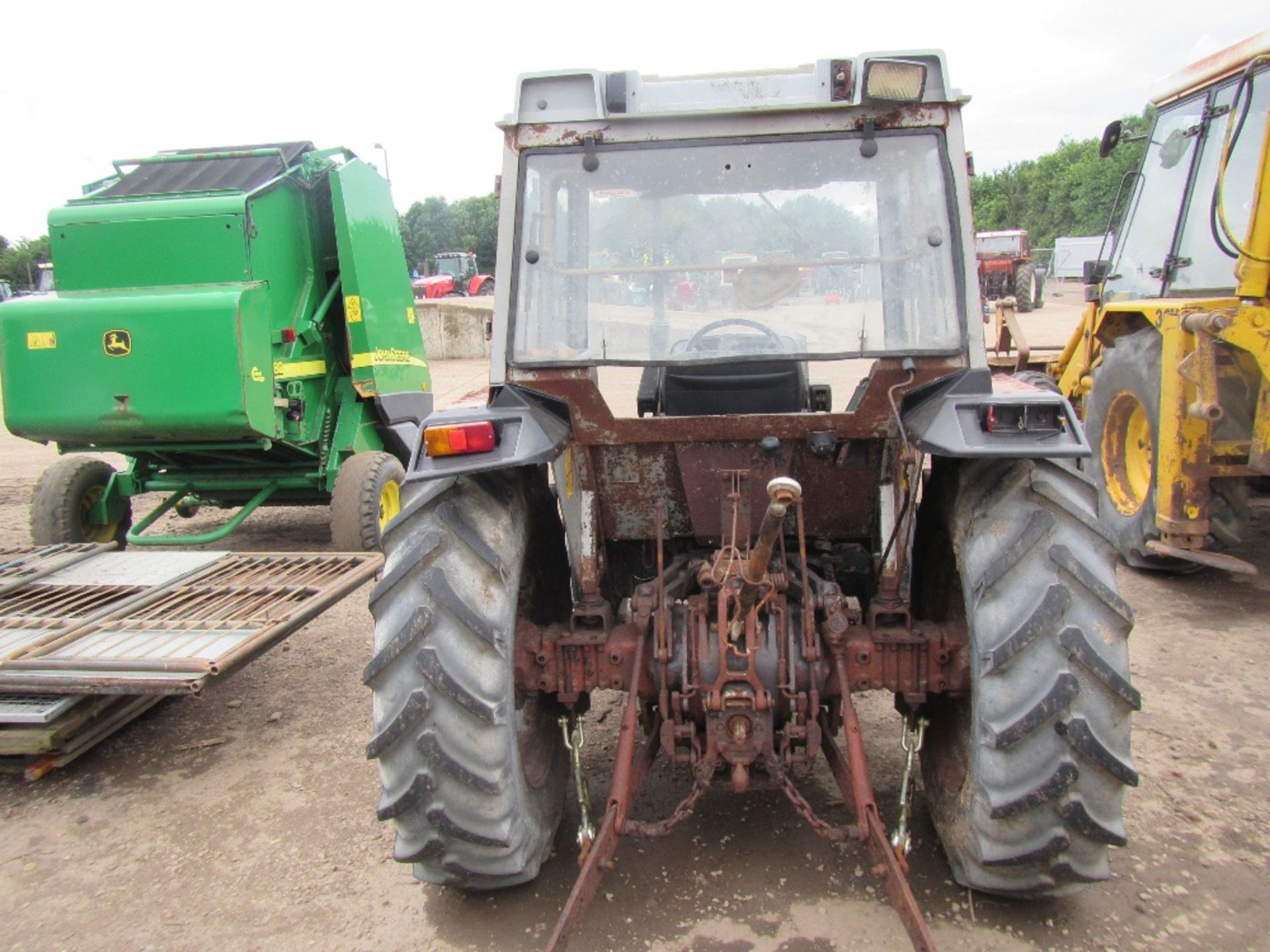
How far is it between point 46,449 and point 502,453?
1206 cm

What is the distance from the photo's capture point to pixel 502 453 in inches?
98.9

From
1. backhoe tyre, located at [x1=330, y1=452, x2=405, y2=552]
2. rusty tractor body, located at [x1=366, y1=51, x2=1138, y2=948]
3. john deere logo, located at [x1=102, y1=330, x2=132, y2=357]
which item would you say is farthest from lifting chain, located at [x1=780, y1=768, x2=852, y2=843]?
john deere logo, located at [x1=102, y1=330, x2=132, y2=357]

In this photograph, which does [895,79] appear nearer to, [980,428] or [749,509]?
[980,428]

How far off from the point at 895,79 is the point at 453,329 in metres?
18.5

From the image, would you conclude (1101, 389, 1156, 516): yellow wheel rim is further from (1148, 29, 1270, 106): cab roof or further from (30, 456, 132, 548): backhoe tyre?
(30, 456, 132, 548): backhoe tyre

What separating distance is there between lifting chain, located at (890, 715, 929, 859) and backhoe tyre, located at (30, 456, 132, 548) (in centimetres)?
532

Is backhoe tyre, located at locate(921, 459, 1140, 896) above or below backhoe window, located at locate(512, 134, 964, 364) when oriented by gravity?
below

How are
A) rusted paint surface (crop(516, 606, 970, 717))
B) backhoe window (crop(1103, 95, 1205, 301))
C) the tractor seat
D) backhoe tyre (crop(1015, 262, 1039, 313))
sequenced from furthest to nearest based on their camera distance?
1. backhoe tyre (crop(1015, 262, 1039, 313))
2. backhoe window (crop(1103, 95, 1205, 301))
3. the tractor seat
4. rusted paint surface (crop(516, 606, 970, 717))

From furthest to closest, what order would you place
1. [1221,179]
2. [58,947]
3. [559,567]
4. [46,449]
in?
1. [46,449]
2. [1221,179]
3. [559,567]
4. [58,947]

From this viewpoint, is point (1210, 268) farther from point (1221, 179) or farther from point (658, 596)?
point (658, 596)

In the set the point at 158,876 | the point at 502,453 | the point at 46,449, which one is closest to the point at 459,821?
the point at 502,453

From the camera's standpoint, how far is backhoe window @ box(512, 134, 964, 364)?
2719 mm

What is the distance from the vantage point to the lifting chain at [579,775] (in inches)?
101

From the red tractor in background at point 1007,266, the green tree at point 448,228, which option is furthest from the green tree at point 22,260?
the red tractor in background at point 1007,266
